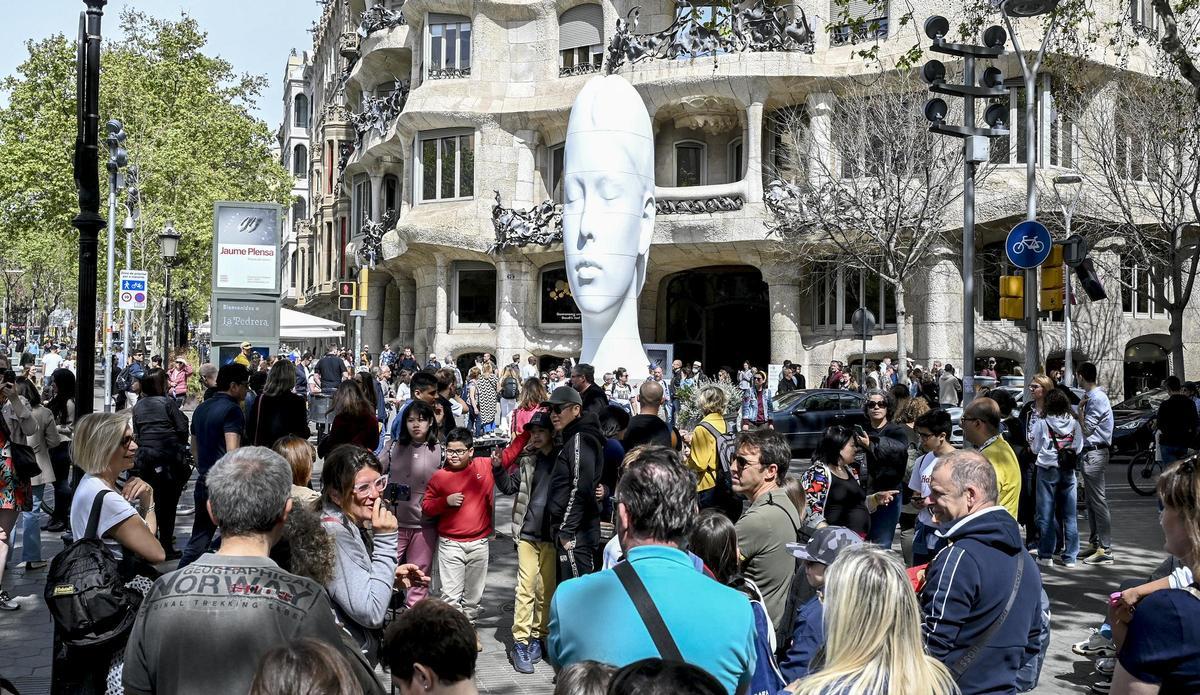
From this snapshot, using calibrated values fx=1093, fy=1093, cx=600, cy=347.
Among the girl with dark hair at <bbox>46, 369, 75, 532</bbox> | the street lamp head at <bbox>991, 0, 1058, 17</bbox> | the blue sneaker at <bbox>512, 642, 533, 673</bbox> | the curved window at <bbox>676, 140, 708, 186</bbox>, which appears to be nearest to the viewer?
the blue sneaker at <bbox>512, 642, 533, 673</bbox>

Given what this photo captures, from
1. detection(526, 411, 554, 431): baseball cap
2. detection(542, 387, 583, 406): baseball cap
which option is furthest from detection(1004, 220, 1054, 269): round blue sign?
detection(526, 411, 554, 431): baseball cap

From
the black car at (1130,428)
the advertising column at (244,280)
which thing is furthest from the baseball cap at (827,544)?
the black car at (1130,428)

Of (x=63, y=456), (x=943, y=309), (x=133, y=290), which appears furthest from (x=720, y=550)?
(x=943, y=309)

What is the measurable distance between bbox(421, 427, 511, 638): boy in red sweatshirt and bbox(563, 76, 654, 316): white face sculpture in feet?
44.4

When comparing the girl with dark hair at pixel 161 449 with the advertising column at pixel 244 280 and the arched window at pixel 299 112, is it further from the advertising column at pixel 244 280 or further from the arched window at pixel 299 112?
the arched window at pixel 299 112

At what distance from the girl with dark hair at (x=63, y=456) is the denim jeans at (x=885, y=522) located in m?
7.04

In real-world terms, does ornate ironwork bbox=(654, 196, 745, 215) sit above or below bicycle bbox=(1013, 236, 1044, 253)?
above

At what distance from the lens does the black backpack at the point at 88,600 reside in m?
3.78

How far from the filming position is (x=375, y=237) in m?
38.2

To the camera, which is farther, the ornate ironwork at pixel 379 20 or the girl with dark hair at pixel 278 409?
the ornate ironwork at pixel 379 20

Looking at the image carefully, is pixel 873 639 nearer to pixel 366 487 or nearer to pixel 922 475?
pixel 366 487

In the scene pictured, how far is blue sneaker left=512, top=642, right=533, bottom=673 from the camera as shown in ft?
21.7

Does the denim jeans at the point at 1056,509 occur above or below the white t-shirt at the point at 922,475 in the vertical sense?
below

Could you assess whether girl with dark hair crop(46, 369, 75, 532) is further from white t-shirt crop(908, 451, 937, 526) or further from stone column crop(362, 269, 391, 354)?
stone column crop(362, 269, 391, 354)
